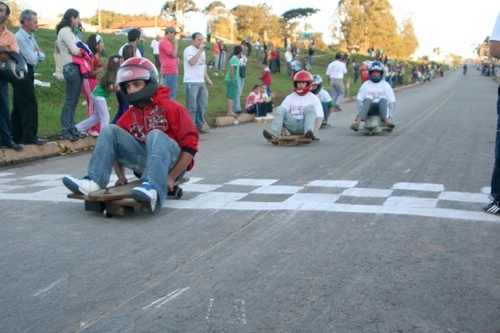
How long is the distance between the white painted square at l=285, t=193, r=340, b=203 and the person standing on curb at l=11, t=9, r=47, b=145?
5.23 metres

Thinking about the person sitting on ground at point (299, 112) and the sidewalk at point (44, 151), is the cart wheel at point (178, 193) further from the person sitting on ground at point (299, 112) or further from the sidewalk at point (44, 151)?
the person sitting on ground at point (299, 112)

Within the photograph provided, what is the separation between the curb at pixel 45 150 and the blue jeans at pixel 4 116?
21cm

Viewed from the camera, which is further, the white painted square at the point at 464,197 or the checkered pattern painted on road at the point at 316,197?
the white painted square at the point at 464,197

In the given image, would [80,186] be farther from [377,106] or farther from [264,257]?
[377,106]

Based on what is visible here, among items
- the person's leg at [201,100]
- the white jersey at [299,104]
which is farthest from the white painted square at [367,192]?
the person's leg at [201,100]

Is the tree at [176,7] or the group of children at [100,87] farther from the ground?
the tree at [176,7]

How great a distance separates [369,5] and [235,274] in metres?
91.4

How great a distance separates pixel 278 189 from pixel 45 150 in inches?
198

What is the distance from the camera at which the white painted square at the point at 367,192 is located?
6777mm

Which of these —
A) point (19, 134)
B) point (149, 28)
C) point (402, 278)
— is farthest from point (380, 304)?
point (149, 28)

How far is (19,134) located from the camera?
10.3 m

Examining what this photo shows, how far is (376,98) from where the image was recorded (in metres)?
13.7

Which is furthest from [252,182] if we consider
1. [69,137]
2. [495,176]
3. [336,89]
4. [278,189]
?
[336,89]

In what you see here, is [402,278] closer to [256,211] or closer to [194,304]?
[194,304]
